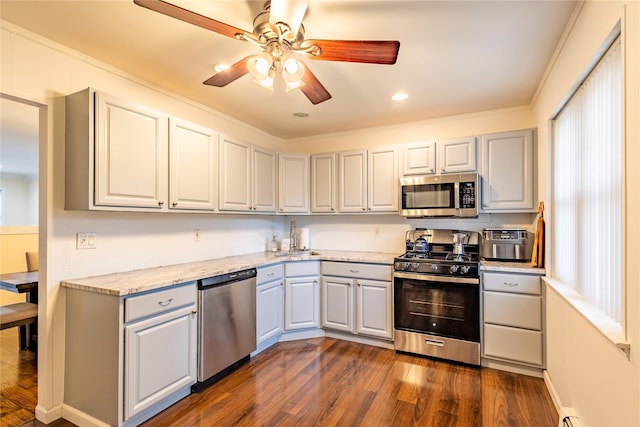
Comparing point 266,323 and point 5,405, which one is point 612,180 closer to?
point 266,323

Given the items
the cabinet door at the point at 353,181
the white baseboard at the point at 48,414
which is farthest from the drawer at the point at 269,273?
the white baseboard at the point at 48,414

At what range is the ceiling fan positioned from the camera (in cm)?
145

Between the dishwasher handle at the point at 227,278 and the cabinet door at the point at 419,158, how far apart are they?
1.95 m

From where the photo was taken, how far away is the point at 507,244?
9.85 ft

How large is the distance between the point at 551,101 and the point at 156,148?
9.93ft

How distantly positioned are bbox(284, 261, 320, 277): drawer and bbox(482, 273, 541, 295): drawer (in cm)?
168

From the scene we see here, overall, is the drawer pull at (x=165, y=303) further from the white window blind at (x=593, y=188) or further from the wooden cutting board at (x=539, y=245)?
the wooden cutting board at (x=539, y=245)

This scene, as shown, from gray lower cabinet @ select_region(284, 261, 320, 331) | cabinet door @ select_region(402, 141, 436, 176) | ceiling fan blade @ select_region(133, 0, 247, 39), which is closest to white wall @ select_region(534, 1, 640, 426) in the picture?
cabinet door @ select_region(402, 141, 436, 176)

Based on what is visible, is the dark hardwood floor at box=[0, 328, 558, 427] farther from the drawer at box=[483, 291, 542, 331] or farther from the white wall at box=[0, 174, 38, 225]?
the white wall at box=[0, 174, 38, 225]

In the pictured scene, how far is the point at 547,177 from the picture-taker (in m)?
2.48

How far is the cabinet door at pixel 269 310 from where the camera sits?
3055 mm

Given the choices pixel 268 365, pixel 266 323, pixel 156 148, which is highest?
pixel 156 148

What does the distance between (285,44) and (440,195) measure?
7.20 ft

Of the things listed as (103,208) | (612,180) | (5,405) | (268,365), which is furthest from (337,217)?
(5,405)
